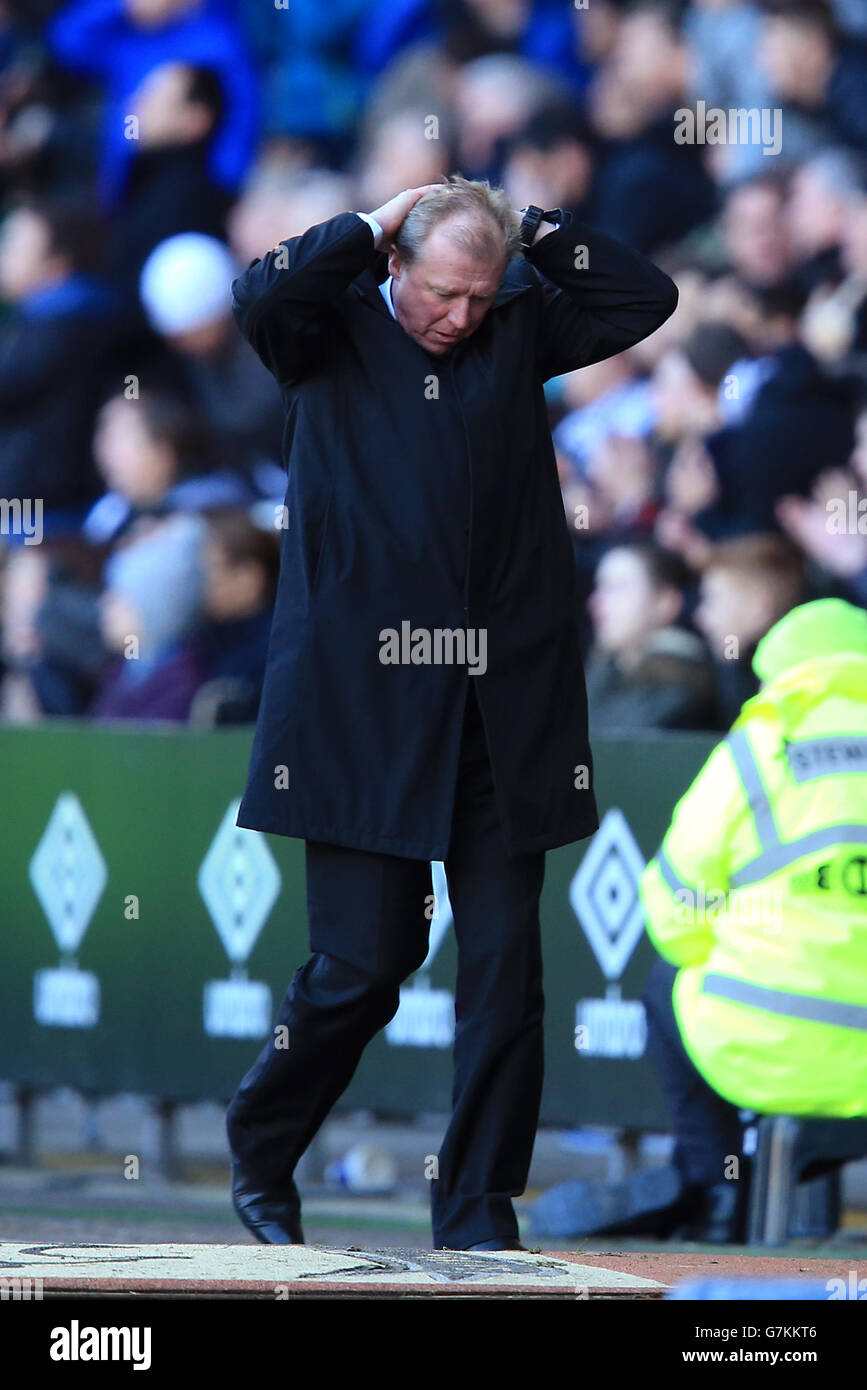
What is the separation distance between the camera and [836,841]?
20.0 feet

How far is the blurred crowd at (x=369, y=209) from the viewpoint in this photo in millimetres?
8609

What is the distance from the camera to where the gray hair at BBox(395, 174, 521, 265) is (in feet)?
15.3

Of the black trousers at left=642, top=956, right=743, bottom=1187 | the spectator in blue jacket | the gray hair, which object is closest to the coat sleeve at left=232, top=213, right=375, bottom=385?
the gray hair

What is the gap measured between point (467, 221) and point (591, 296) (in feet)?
1.30

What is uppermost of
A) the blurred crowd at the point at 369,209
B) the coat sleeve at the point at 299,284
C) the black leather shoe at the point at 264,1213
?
the blurred crowd at the point at 369,209

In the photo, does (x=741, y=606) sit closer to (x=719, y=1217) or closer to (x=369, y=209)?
(x=719, y=1217)

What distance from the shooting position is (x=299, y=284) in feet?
15.2

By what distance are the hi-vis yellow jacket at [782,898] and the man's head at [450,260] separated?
1.88 m

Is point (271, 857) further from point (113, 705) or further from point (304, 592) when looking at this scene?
point (304, 592)

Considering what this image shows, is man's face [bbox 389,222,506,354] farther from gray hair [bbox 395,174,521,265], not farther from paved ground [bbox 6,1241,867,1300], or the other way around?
paved ground [bbox 6,1241,867,1300]

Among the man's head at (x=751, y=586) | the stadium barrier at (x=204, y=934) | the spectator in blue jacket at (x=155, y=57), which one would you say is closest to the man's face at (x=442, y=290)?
the stadium barrier at (x=204, y=934)

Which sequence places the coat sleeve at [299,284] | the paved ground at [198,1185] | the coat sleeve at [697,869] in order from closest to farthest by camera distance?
the coat sleeve at [299,284] < the coat sleeve at [697,869] < the paved ground at [198,1185]

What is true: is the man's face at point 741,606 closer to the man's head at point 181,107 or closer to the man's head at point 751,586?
the man's head at point 751,586
